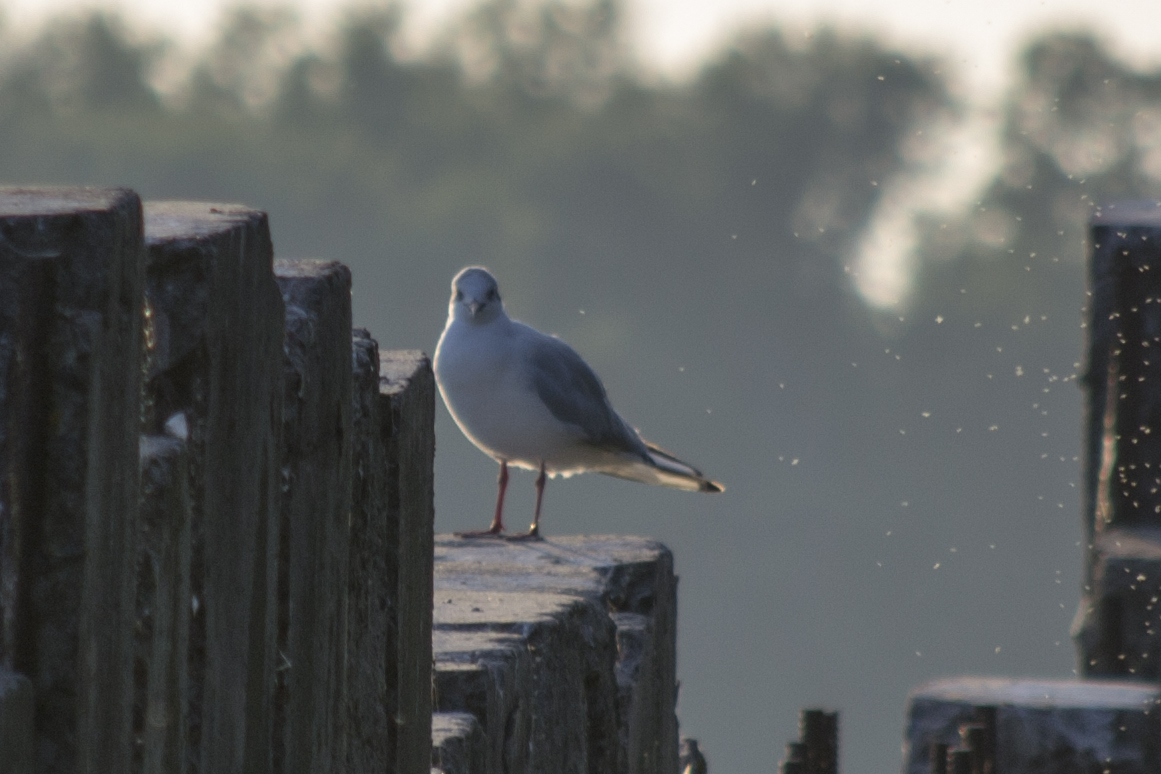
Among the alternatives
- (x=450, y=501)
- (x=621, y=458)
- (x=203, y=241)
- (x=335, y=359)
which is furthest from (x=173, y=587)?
(x=450, y=501)

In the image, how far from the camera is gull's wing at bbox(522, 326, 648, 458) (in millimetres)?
6719

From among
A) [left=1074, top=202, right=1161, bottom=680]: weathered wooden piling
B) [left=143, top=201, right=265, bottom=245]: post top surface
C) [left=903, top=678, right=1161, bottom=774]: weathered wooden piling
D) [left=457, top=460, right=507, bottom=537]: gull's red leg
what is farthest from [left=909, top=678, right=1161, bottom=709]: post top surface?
[left=143, top=201, right=265, bottom=245]: post top surface

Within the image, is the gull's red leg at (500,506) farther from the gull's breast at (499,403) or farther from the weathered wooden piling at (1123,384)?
the weathered wooden piling at (1123,384)

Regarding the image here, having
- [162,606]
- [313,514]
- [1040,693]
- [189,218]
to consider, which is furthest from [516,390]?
[162,606]

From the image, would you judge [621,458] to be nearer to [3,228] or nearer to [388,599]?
[388,599]

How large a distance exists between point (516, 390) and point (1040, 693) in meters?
2.38

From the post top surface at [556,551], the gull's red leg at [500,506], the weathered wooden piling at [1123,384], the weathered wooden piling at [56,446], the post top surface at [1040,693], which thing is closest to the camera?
the weathered wooden piling at [56,446]

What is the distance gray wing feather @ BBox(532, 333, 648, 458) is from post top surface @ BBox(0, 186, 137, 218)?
527 centimetres

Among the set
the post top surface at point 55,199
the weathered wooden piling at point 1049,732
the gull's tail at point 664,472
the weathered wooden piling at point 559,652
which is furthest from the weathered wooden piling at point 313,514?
the gull's tail at point 664,472

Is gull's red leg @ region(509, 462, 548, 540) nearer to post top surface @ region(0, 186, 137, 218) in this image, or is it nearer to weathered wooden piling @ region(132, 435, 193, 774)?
weathered wooden piling @ region(132, 435, 193, 774)

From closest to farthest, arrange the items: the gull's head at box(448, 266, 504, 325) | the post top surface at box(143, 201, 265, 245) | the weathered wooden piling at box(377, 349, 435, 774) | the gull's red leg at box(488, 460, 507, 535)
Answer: the post top surface at box(143, 201, 265, 245) → the weathered wooden piling at box(377, 349, 435, 774) → the gull's red leg at box(488, 460, 507, 535) → the gull's head at box(448, 266, 504, 325)

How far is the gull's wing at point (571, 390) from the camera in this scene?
6719mm

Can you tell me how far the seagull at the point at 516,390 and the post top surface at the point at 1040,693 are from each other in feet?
6.05

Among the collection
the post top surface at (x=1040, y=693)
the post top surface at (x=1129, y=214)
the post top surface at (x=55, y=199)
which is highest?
the post top surface at (x=1129, y=214)
